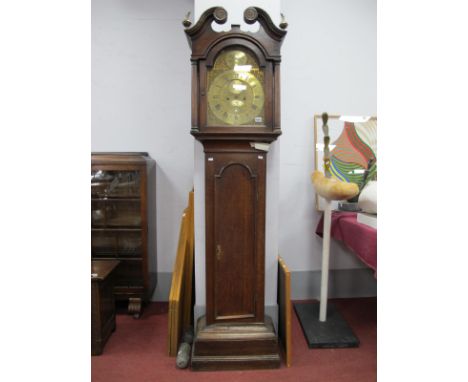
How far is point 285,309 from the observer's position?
1.90 meters

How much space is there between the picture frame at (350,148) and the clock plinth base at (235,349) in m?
1.34

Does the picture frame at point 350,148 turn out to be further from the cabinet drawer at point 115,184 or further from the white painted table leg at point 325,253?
the cabinet drawer at point 115,184

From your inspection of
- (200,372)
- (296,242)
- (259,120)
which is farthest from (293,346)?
(259,120)

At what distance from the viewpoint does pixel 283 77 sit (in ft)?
8.77

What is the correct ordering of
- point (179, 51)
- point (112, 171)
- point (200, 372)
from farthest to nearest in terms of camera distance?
point (179, 51), point (112, 171), point (200, 372)

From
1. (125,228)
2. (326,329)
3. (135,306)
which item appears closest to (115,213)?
(125,228)

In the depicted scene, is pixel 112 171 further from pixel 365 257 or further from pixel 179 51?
pixel 365 257

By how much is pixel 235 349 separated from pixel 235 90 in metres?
1.56

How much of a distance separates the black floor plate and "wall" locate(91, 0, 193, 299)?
133 cm

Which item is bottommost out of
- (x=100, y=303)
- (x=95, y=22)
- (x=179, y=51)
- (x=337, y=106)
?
(x=100, y=303)

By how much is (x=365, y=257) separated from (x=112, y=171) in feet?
6.77

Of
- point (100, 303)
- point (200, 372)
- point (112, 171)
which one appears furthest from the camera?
point (112, 171)

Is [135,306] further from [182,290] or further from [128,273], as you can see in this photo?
[182,290]

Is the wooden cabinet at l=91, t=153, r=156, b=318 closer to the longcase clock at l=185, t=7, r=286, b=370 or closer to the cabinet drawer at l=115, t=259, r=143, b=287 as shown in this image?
the cabinet drawer at l=115, t=259, r=143, b=287
